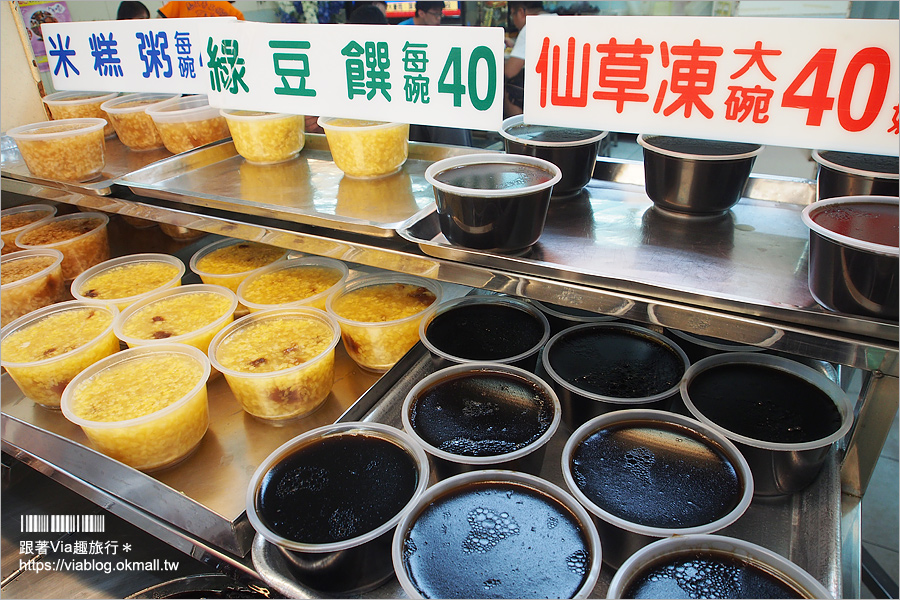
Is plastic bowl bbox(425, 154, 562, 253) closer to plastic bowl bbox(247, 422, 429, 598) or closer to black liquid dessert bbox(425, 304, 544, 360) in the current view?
black liquid dessert bbox(425, 304, 544, 360)

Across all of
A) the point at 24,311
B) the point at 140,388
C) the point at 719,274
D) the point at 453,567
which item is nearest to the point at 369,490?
the point at 453,567

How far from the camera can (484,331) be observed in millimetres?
1763

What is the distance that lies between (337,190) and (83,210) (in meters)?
1.72

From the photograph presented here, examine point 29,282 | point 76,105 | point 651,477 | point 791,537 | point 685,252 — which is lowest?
point 791,537

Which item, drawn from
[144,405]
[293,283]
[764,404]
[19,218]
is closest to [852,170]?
[764,404]

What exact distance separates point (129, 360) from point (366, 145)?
1029mm

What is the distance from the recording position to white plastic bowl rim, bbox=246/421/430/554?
3.79 feet

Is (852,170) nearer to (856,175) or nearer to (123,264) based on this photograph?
(856,175)

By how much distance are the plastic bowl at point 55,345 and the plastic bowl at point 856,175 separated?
2.15 meters

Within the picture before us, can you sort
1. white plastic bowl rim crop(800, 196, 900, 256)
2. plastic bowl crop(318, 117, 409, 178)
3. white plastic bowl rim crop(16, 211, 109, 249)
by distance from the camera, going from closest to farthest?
white plastic bowl rim crop(800, 196, 900, 256) → plastic bowl crop(318, 117, 409, 178) → white plastic bowl rim crop(16, 211, 109, 249)

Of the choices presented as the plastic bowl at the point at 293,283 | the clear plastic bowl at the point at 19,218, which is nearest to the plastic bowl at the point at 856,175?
the plastic bowl at the point at 293,283

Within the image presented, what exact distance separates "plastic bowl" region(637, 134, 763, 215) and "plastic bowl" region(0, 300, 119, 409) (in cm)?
180

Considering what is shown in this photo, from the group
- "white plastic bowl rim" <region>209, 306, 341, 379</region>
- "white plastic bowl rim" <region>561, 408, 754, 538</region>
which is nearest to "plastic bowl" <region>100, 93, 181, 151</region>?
"white plastic bowl rim" <region>209, 306, 341, 379</region>

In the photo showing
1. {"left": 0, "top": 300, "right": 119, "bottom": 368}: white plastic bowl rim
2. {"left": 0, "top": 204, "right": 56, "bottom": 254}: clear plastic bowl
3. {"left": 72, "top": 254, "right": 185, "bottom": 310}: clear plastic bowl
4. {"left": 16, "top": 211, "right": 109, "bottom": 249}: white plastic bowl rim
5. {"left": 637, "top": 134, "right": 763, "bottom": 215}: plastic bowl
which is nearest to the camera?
{"left": 637, "top": 134, "right": 763, "bottom": 215}: plastic bowl
